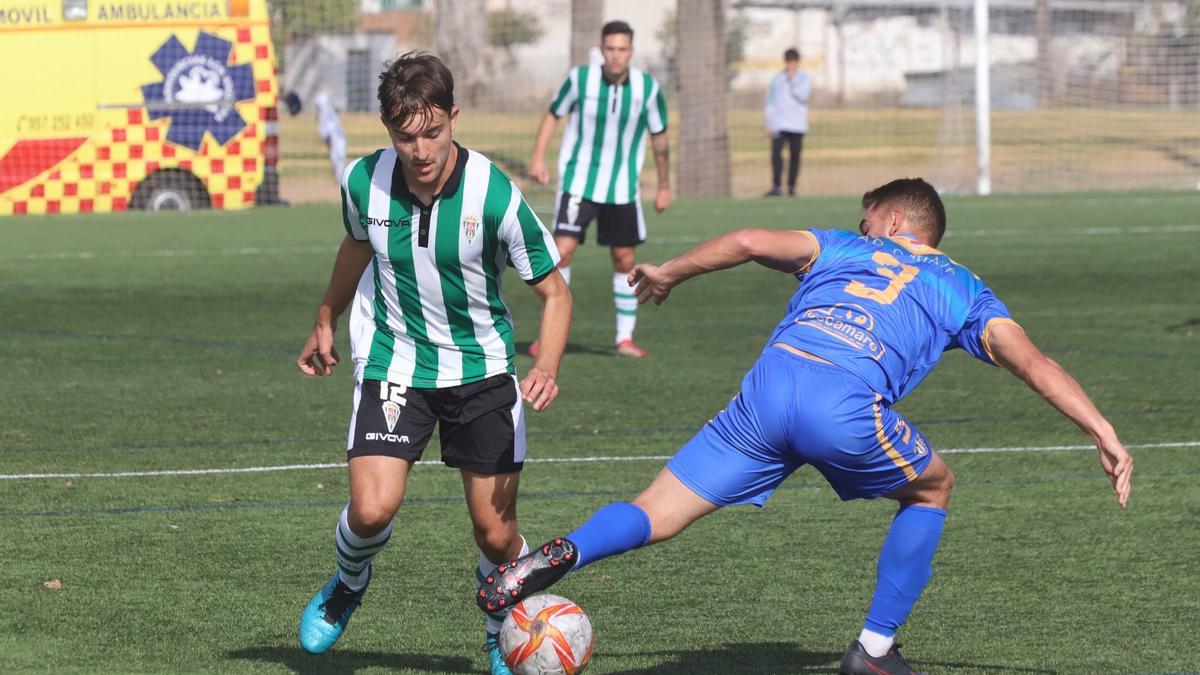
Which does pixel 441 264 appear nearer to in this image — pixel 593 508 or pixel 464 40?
pixel 593 508

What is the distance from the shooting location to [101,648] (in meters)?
5.42

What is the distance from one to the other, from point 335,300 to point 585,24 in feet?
74.3

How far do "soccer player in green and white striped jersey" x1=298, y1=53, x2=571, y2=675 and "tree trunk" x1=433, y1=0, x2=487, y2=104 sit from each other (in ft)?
76.1

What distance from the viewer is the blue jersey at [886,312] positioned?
4.85 metres

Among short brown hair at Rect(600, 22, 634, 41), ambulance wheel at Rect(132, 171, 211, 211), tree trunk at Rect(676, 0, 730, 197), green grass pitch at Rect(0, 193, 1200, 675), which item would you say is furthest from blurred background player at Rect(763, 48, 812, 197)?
short brown hair at Rect(600, 22, 634, 41)

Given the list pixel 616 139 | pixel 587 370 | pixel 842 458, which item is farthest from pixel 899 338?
pixel 616 139

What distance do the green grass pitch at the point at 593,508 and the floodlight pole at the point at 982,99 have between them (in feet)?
32.4

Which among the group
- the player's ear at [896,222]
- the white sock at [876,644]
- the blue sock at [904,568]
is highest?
the player's ear at [896,222]

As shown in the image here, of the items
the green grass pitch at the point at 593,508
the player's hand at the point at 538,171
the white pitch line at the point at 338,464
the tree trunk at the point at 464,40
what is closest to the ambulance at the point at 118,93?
the tree trunk at the point at 464,40

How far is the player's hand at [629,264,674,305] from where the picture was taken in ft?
16.1

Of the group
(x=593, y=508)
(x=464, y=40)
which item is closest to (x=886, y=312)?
(x=593, y=508)

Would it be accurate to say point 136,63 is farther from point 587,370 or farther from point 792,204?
point 587,370

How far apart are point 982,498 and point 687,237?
37.5ft

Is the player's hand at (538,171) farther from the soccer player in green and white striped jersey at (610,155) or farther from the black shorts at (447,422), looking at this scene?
the black shorts at (447,422)
